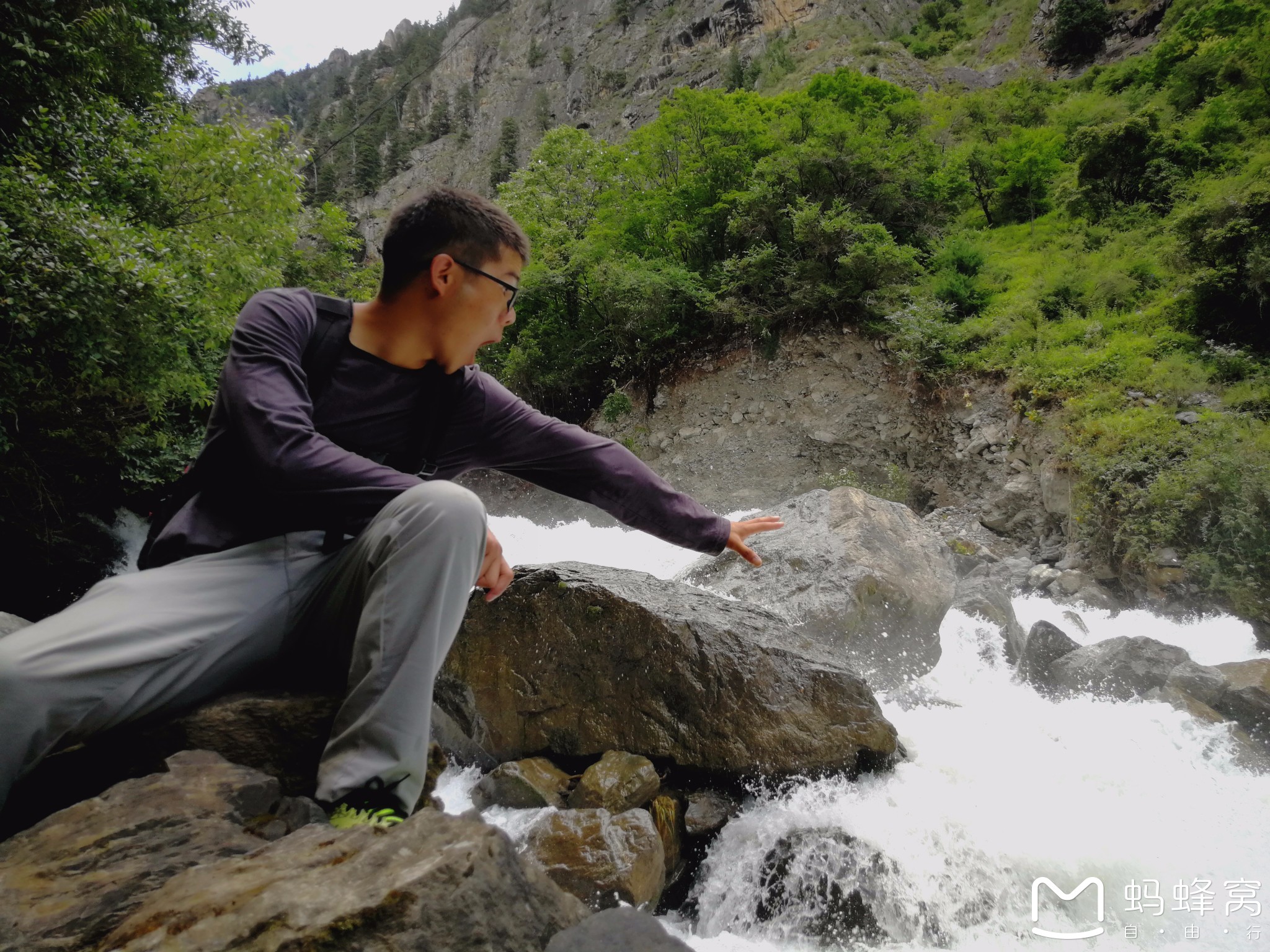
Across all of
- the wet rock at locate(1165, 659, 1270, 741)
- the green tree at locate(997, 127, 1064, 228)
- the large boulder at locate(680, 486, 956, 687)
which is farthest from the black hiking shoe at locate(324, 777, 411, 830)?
the green tree at locate(997, 127, 1064, 228)

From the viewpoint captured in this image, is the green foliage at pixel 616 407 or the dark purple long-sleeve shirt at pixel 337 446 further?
the green foliage at pixel 616 407

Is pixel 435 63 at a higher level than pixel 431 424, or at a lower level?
higher

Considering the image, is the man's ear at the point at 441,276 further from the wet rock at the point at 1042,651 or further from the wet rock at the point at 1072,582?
the wet rock at the point at 1072,582

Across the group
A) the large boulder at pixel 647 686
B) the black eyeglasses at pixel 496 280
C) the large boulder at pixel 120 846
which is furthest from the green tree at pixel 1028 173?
the large boulder at pixel 120 846

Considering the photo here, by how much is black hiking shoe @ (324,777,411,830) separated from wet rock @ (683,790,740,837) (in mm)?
2700

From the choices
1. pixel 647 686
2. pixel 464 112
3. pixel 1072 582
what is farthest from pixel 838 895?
pixel 464 112

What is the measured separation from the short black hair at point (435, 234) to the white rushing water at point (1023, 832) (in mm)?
3030

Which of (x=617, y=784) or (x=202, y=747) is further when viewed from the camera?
(x=617, y=784)

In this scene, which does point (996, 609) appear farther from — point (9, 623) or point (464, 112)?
point (464, 112)

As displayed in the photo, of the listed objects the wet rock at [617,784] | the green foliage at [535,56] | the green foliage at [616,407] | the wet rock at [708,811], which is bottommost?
the wet rock at [708,811]

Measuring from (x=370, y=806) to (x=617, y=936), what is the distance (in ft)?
1.92

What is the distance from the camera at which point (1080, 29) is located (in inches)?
1143

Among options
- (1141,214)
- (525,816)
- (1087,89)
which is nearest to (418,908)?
(525,816)

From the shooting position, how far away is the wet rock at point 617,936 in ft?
4.07
